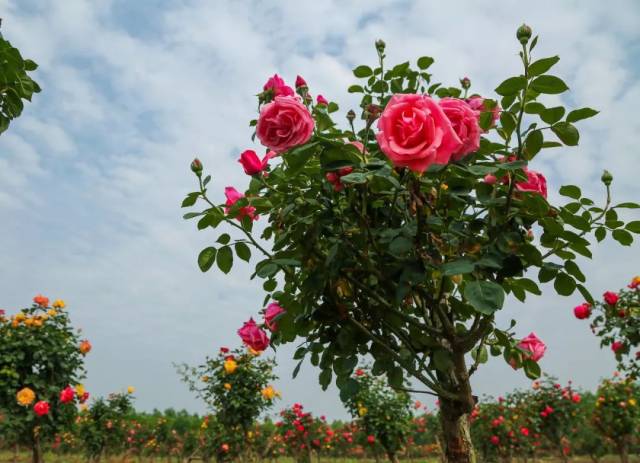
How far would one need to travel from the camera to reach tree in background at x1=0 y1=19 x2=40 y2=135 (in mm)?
2223

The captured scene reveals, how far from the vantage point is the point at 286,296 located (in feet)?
5.06

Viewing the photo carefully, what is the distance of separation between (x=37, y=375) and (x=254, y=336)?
20.4ft

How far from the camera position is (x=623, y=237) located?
1561 millimetres

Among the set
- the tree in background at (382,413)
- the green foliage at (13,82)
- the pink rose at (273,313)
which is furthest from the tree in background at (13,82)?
the tree in background at (382,413)

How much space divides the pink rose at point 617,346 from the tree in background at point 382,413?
13.5 feet

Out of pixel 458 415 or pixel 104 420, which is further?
pixel 104 420

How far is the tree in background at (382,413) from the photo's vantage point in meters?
8.61

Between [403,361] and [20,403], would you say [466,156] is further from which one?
[20,403]

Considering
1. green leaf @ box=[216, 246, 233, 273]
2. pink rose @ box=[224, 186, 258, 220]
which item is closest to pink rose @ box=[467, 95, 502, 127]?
pink rose @ box=[224, 186, 258, 220]

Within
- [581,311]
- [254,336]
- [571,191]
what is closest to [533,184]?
[571,191]

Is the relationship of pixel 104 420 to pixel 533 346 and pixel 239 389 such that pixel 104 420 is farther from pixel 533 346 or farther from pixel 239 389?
pixel 533 346

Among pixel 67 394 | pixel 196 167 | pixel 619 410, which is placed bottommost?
pixel 619 410

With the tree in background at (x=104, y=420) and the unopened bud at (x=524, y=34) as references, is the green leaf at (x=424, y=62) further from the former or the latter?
the tree in background at (x=104, y=420)

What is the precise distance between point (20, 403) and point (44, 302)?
4.64 feet
